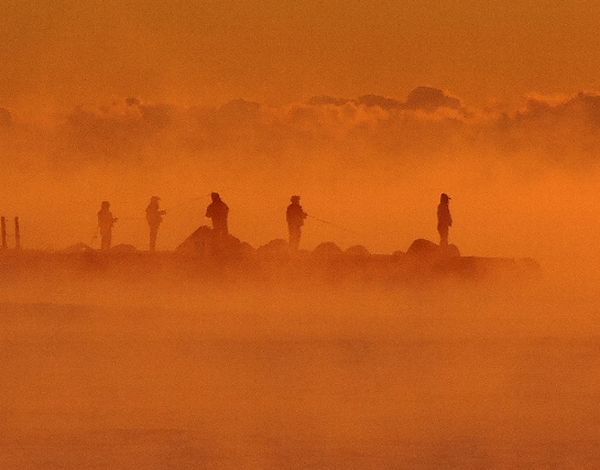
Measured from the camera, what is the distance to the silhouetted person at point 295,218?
66.9 meters

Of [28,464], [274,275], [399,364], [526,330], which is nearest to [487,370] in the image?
[399,364]

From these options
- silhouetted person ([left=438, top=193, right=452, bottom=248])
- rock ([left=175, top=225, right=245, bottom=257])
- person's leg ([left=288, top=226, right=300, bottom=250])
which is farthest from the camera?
rock ([left=175, top=225, right=245, bottom=257])

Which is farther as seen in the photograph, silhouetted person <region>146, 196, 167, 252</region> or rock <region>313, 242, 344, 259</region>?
rock <region>313, 242, 344, 259</region>

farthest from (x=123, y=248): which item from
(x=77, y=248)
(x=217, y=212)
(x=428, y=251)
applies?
(x=428, y=251)

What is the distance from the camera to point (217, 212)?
67312 millimetres

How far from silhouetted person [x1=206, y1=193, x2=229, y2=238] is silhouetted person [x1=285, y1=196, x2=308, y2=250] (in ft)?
5.91

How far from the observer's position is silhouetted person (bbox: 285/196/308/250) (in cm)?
6694

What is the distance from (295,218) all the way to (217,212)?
2.23 m

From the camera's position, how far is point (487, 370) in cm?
6881

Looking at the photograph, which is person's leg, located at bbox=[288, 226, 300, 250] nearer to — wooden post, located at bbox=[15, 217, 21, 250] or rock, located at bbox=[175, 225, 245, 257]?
rock, located at bbox=[175, 225, 245, 257]

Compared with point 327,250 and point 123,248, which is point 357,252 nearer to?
point 327,250

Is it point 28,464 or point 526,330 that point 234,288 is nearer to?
point 526,330

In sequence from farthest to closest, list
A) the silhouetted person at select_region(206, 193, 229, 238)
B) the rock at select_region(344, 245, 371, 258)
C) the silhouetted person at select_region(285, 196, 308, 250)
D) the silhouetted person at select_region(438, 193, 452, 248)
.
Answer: the rock at select_region(344, 245, 371, 258), the silhouetted person at select_region(438, 193, 452, 248), the silhouetted person at select_region(285, 196, 308, 250), the silhouetted person at select_region(206, 193, 229, 238)

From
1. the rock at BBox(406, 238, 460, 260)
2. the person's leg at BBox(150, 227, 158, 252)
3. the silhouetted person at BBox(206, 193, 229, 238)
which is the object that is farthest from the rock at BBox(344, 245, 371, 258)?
the person's leg at BBox(150, 227, 158, 252)
